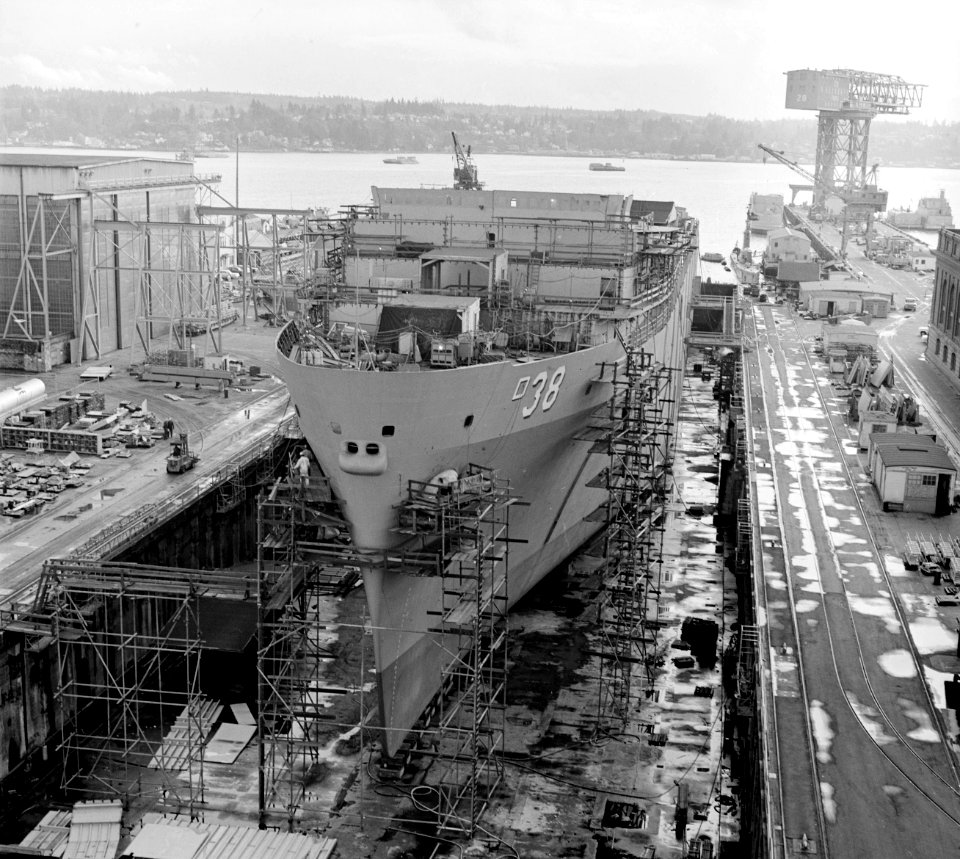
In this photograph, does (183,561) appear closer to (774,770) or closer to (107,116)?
(774,770)

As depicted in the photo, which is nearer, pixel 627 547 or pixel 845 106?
pixel 627 547

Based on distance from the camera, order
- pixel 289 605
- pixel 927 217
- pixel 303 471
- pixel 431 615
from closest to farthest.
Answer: pixel 303 471
pixel 289 605
pixel 431 615
pixel 927 217

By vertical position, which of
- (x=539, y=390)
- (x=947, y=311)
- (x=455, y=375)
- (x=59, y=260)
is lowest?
(x=947, y=311)

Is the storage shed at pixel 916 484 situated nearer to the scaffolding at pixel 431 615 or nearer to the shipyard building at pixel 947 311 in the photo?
the scaffolding at pixel 431 615

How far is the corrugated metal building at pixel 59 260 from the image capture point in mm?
46688

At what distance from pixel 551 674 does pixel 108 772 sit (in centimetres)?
802

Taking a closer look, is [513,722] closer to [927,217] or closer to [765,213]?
[765,213]

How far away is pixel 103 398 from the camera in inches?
1606

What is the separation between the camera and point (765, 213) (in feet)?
436

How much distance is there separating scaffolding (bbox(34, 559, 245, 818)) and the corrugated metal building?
82.2 ft

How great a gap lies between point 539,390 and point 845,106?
397 feet

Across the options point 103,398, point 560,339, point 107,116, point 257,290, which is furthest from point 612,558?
point 107,116

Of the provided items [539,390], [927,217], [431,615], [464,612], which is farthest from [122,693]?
[927,217]

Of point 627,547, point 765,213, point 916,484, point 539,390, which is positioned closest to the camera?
point 539,390
